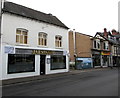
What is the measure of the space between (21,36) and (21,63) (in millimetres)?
2963

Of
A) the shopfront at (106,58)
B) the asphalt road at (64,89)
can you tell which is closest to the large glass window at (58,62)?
the asphalt road at (64,89)

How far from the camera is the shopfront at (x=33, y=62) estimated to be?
14.1m

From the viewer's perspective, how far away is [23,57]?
50.7 feet

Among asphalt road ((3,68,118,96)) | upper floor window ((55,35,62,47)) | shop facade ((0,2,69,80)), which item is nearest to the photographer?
asphalt road ((3,68,118,96))

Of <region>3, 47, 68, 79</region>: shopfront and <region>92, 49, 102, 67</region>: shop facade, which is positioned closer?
<region>3, 47, 68, 79</region>: shopfront

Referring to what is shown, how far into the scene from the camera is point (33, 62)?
16.4 meters

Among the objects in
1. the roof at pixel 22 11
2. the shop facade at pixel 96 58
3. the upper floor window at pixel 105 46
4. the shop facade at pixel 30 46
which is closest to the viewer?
the shop facade at pixel 30 46

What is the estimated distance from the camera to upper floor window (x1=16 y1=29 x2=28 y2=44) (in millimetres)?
15070

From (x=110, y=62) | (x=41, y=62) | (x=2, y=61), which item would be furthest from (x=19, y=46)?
(x=110, y=62)

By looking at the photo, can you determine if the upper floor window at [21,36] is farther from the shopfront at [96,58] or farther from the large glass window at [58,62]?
the shopfront at [96,58]

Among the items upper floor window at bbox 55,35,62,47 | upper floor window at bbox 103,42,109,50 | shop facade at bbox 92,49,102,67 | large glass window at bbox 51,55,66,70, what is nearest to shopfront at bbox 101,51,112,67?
upper floor window at bbox 103,42,109,50

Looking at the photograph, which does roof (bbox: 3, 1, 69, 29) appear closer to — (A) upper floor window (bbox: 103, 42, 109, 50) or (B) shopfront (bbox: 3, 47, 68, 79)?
(B) shopfront (bbox: 3, 47, 68, 79)

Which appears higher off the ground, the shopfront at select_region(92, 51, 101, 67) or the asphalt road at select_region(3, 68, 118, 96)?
the shopfront at select_region(92, 51, 101, 67)

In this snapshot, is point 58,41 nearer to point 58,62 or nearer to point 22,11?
point 58,62
